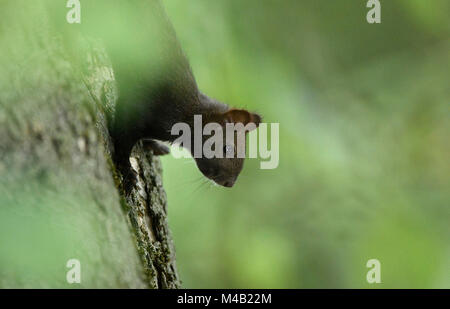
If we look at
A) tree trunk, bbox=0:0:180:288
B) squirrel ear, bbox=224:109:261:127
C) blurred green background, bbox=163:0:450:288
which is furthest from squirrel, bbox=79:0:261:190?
tree trunk, bbox=0:0:180:288

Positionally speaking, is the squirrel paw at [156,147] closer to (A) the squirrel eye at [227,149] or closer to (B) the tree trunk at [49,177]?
(A) the squirrel eye at [227,149]

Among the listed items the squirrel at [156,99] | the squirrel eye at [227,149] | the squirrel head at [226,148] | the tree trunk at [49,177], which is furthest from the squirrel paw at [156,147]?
the tree trunk at [49,177]

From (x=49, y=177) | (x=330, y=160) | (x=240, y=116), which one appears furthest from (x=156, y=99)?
(x=49, y=177)

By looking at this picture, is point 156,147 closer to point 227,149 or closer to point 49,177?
point 227,149

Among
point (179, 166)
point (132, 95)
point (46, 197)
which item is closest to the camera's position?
point (46, 197)

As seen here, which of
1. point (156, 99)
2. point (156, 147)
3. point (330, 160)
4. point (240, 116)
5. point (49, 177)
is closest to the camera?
point (49, 177)

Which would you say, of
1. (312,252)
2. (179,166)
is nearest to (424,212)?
(312,252)

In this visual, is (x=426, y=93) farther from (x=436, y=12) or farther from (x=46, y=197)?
(x=46, y=197)
